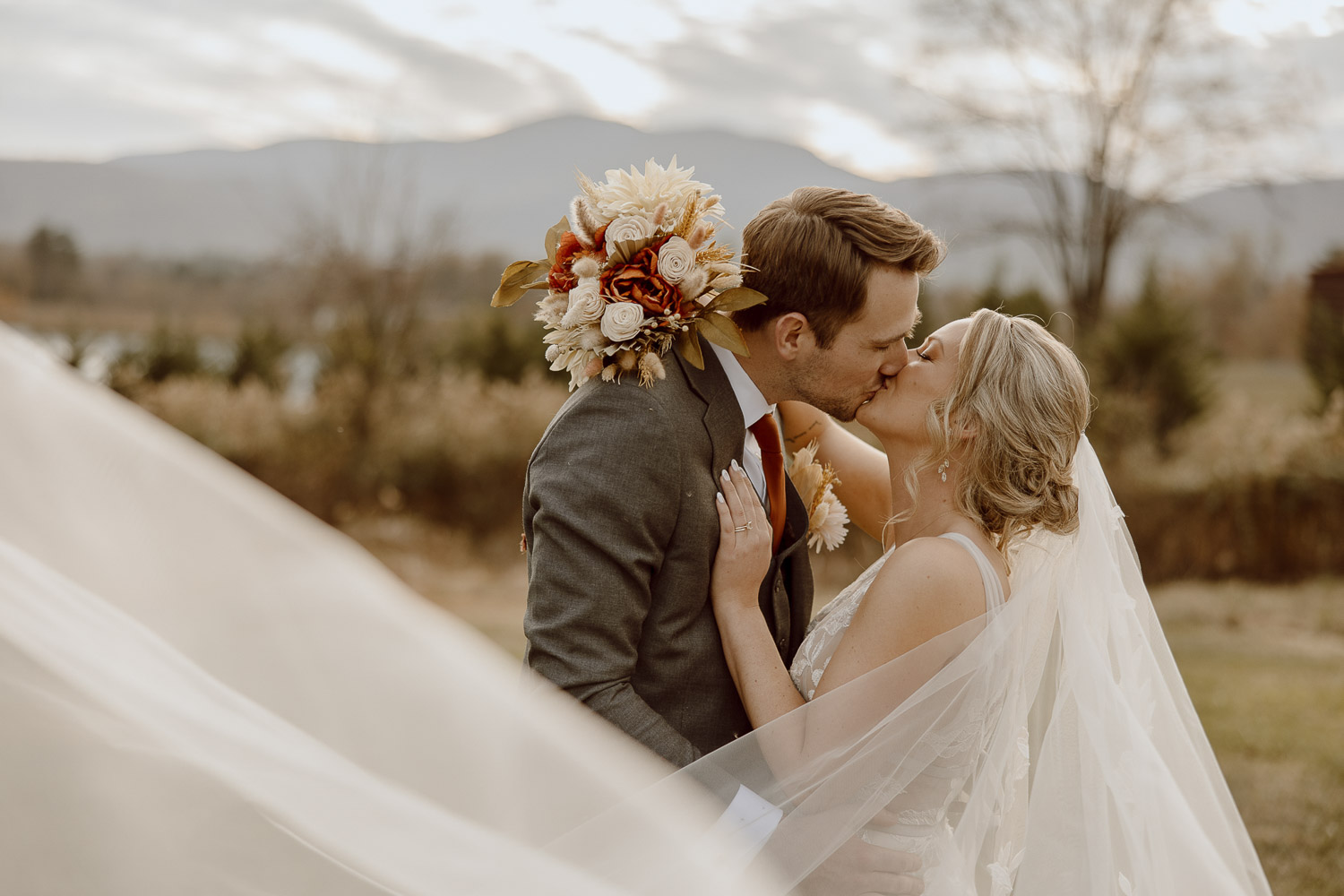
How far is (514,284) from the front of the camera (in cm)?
276

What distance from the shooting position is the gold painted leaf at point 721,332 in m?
2.59

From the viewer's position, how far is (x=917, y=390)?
2.90 meters

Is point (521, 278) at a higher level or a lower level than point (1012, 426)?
higher

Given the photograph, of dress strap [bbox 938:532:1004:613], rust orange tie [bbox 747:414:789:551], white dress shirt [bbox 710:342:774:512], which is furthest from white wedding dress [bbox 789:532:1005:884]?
white dress shirt [bbox 710:342:774:512]

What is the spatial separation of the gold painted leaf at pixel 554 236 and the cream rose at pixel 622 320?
1.22ft

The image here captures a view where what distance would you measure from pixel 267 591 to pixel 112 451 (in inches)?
13.8

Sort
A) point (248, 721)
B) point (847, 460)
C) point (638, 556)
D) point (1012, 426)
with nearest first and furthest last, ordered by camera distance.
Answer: point (248, 721)
point (638, 556)
point (1012, 426)
point (847, 460)

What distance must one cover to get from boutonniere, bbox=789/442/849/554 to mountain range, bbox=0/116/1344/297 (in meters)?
10.5

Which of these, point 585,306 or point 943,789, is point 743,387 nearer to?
point 585,306

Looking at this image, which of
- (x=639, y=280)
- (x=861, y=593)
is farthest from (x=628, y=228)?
(x=861, y=593)

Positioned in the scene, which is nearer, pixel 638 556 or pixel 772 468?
pixel 638 556

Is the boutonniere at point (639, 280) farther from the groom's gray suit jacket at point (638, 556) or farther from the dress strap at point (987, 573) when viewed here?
the dress strap at point (987, 573)

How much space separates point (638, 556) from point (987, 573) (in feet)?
3.19

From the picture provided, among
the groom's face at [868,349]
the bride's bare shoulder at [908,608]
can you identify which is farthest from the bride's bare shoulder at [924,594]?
the groom's face at [868,349]
